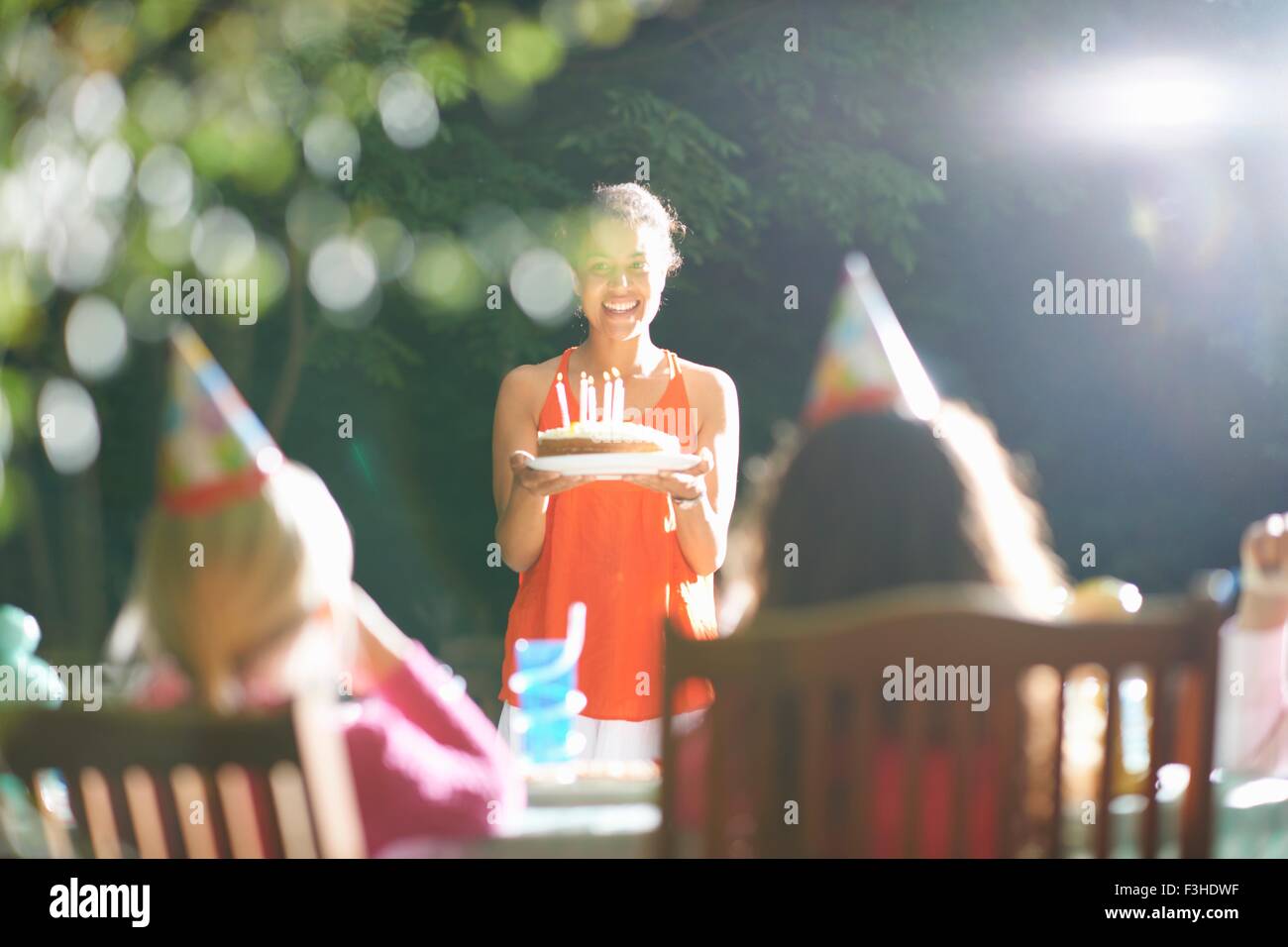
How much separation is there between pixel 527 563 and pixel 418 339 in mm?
850

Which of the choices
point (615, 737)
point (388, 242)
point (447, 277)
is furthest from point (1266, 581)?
point (388, 242)

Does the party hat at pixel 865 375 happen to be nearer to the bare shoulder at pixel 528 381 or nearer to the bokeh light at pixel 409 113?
the bare shoulder at pixel 528 381

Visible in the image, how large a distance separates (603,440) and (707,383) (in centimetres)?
34

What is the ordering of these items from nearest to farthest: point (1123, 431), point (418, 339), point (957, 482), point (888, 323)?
point (957, 482) < point (888, 323) < point (1123, 431) < point (418, 339)

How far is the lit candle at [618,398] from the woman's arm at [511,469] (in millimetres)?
139

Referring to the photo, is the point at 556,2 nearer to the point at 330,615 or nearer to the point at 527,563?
the point at 527,563

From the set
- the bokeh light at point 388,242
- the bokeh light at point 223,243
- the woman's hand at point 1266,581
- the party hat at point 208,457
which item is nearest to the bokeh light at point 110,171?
the bokeh light at point 223,243

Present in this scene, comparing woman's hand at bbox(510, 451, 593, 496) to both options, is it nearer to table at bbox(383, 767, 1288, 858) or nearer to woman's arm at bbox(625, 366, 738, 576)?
woman's arm at bbox(625, 366, 738, 576)

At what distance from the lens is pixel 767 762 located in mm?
1299

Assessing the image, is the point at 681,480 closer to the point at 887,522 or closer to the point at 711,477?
the point at 711,477

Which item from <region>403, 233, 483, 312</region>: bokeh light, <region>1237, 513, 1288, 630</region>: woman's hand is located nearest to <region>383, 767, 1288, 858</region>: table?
<region>1237, 513, 1288, 630</region>: woman's hand

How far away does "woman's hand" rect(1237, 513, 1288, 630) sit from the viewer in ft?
6.48
